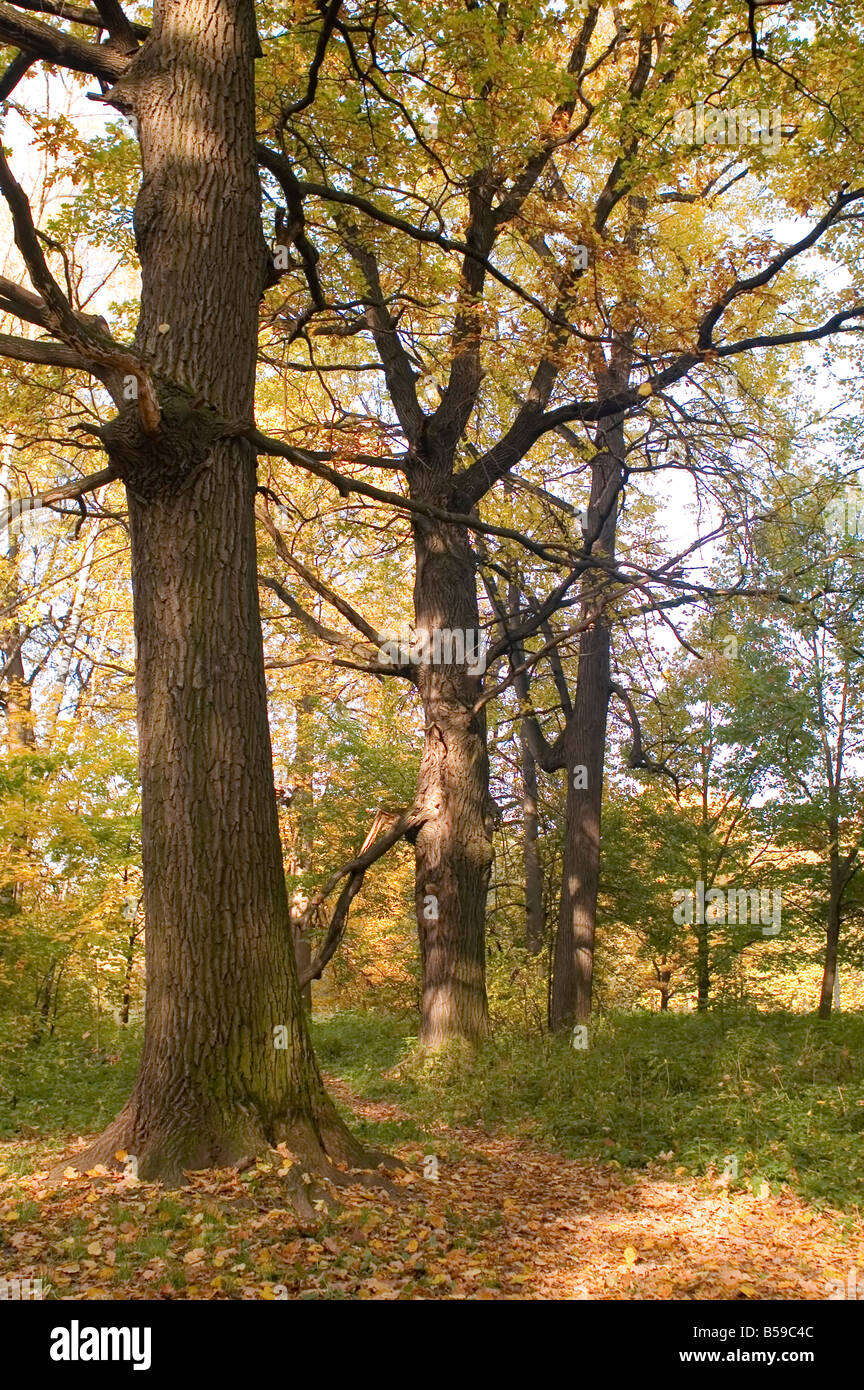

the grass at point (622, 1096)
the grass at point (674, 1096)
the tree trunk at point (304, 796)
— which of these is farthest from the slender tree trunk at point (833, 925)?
the tree trunk at point (304, 796)

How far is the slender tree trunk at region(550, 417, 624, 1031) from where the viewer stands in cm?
1404

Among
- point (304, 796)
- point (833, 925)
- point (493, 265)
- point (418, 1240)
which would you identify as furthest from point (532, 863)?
point (418, 1240)

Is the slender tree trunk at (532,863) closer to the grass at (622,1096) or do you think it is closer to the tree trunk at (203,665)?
the grass at (622,1096)

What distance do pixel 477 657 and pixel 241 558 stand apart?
218 inches

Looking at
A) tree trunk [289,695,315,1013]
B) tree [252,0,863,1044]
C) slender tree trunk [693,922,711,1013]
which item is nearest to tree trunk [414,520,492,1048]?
tree [252,0,863,1044]

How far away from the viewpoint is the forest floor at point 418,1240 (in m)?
4.50

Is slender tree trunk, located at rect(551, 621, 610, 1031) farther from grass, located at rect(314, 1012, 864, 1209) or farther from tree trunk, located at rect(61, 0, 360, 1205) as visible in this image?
tree trunk, located at rect(61, 0, 360, 1205)

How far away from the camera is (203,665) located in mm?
6070

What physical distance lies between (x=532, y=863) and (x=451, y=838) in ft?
24.3

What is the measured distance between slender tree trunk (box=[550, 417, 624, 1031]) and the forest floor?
720cm

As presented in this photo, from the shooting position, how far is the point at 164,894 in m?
5.93

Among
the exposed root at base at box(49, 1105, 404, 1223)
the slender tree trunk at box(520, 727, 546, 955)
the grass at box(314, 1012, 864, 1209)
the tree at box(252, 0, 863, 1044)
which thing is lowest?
the grass at box(314, 1012, 864, 1209)

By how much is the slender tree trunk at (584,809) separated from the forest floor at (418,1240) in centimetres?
720

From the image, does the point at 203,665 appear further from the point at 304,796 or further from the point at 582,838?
the point at 304,796
